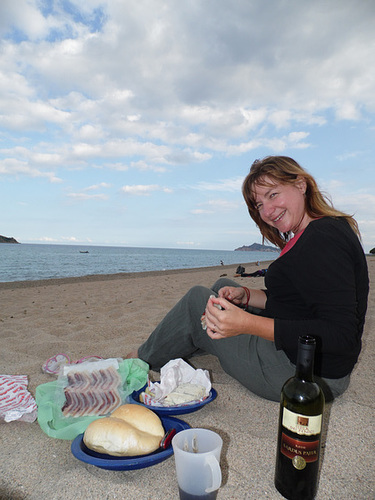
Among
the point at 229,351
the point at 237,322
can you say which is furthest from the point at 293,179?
the point at 229,351

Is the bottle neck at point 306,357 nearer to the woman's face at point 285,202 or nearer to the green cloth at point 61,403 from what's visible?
the woman's face at point 285,202

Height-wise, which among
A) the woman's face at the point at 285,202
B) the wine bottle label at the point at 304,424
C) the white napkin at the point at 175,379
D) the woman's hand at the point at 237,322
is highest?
the woman's face at the point at 285,202

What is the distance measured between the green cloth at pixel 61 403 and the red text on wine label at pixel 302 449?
1105mm

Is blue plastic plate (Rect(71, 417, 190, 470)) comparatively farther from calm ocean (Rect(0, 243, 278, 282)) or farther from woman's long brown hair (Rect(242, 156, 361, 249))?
calm ocean (Rect(0, 243, 278, 282))

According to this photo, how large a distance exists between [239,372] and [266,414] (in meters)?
0.29

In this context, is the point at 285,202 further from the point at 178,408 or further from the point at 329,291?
the point at 178,408

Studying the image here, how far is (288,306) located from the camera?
2.14m

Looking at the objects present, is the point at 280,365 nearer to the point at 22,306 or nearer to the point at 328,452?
the point at 328,452

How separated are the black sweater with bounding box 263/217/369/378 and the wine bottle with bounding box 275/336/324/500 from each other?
467 millimetres

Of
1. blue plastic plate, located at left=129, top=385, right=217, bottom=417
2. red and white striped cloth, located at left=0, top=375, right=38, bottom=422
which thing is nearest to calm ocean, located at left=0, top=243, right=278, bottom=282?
red and white striped cloth, located at left=0, top=375, right=38, bottom=422

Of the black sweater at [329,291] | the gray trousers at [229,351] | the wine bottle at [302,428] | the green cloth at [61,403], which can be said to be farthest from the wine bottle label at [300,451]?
the green cloth at [61,403]

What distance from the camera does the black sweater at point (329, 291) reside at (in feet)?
5.60

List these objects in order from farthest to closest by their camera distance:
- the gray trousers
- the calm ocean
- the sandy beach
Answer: the calm ocean, the gray trousers, the sandy beach

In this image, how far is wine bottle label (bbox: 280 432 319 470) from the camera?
A: 129 centimetres
